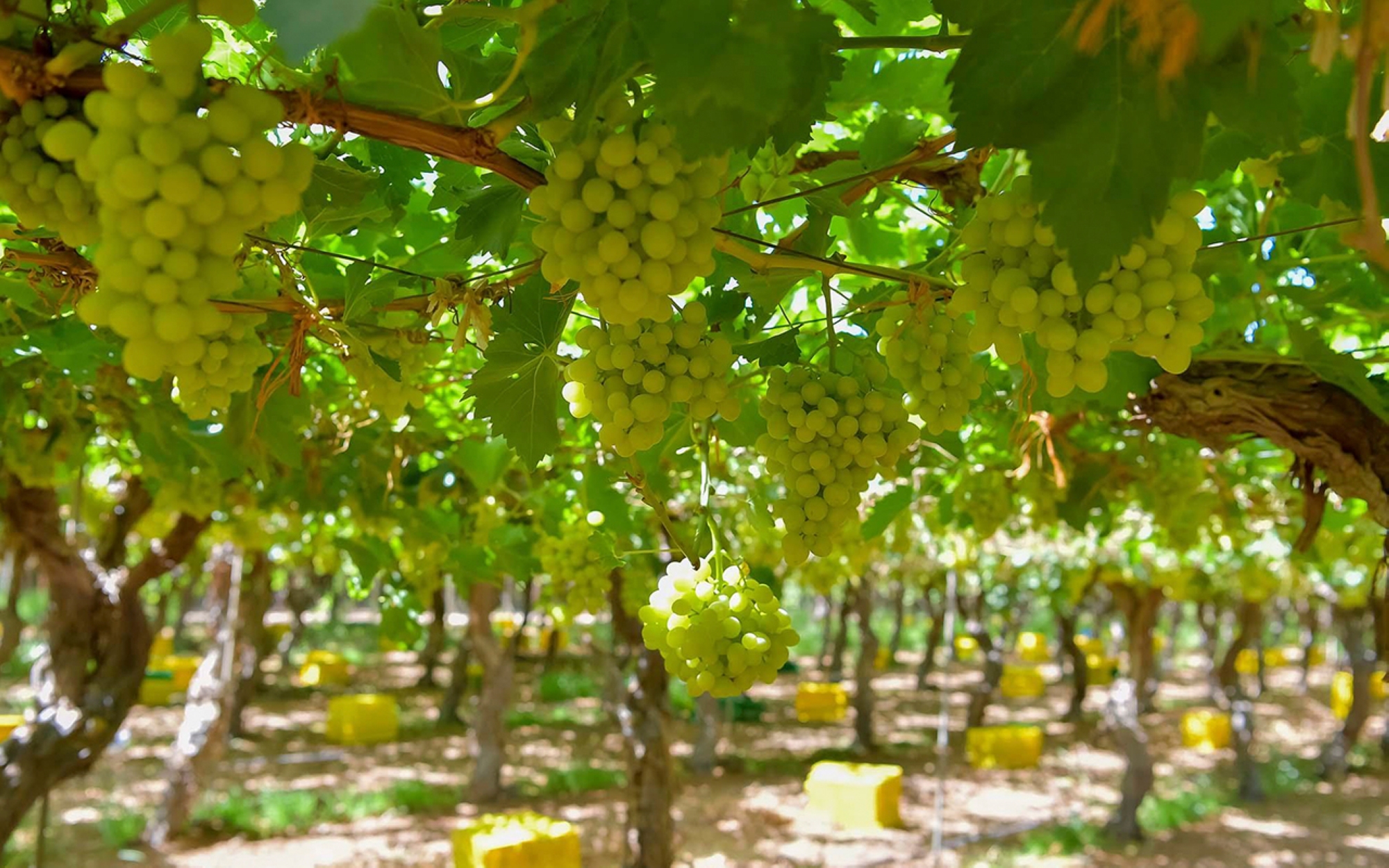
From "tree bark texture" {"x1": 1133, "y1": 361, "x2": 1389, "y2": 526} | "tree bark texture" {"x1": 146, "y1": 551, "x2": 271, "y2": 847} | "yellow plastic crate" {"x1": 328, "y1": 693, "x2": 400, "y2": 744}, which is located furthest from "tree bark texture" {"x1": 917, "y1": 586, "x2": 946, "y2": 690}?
"tree bark texture" {"x1": 1133, "y1": 361, "x2": 1389, "y2": 526}

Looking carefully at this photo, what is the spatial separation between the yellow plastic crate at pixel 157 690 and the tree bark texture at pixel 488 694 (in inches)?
279

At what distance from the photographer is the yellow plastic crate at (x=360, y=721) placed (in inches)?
482

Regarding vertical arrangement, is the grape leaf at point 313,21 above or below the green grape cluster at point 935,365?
above

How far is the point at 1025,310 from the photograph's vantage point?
0.85 metres

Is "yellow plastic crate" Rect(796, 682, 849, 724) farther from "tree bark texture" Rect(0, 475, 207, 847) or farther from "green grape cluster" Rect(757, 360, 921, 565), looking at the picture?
"green grape cluster" Rect(757, 360, 921, 565)

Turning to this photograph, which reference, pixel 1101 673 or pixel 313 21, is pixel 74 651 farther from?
pixel 1101 673

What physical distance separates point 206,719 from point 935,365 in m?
7.09

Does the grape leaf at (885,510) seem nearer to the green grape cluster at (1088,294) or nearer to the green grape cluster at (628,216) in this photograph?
the green grape cluster at (1088,294)

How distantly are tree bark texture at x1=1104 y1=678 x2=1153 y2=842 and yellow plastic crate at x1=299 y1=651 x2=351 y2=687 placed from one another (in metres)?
12.6

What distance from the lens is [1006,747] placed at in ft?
41.0

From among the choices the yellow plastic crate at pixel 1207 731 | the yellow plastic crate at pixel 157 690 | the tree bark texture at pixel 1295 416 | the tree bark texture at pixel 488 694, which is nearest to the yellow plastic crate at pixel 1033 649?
the yellow plastic crate at pixel 1207 731

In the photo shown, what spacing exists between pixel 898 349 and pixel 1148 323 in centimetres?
44

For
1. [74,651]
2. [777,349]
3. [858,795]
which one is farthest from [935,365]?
[858,795]

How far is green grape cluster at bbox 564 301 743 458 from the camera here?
1052mm
